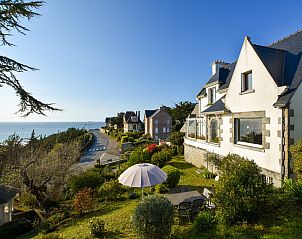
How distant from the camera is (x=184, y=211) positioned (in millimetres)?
8969

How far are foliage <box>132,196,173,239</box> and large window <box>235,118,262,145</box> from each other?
27.4 feet

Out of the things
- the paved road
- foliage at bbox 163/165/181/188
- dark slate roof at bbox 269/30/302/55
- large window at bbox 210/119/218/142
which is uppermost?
dark slate roof at bbox 269/30/302/55

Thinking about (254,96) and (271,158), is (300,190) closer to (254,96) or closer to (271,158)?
(271,158)

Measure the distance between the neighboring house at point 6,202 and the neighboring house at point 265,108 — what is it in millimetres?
16740

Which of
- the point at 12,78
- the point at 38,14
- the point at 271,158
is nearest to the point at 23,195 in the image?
the point at 12,78

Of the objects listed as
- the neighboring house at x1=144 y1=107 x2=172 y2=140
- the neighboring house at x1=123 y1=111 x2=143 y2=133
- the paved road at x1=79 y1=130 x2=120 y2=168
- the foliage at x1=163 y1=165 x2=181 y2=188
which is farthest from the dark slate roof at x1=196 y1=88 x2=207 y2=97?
the neighboring house at x1=123 y1=111 x2=143 y2=133

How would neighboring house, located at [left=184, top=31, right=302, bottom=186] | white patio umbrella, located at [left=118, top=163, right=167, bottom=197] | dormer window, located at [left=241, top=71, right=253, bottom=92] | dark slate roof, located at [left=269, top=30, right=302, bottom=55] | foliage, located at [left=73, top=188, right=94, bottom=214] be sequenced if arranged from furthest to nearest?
dormer window, located at [left=241, top=71, right=253, bottom=92] < dark slate roof, located at [left=269, top=30, right=302, bottom=55] < foliage, located at [left=73, top=188, right=94, bottom=214] < neighboring house, located at [left=184, top=31, right=302, bottom=186] < white patio umbrella, located at [left=118, top=163, right=167, bottom=197]

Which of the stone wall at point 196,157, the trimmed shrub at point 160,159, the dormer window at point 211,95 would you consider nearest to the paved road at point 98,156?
the trimmed shrub at point 160,159

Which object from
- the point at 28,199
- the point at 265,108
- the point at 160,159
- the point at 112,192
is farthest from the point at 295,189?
the point at 28,199

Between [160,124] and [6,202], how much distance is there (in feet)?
174

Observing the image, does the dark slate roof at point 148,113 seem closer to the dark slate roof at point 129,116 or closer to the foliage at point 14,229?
the dark slate roof at point 129,116

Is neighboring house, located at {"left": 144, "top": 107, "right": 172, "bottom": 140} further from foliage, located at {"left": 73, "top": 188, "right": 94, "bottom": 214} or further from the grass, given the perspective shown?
the grass

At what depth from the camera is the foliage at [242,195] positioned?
714 cm

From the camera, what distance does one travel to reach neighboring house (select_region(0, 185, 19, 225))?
586 inches
